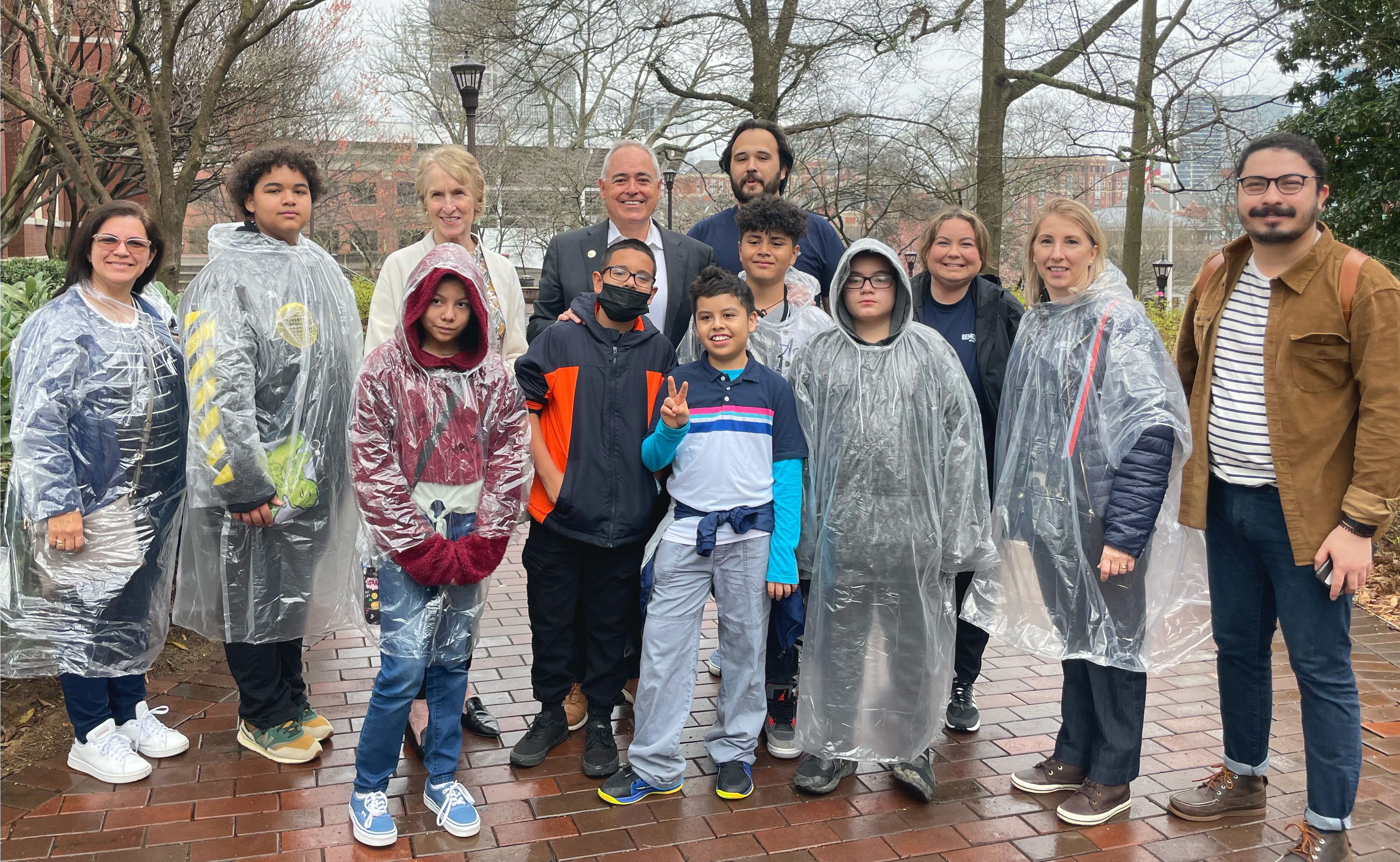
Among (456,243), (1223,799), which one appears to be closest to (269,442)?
(456,243)

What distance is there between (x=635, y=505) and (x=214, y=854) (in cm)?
153

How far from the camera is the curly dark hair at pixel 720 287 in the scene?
3186 millimetres

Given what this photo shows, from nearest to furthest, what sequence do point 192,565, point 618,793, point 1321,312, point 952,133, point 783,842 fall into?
point 1321,312 → point 783,842 → point 618,793 → point 192,565 → point 952,133

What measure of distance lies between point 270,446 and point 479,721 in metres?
1.23

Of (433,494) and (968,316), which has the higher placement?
(968,316)

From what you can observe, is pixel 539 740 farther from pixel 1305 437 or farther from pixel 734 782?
pixel 1305 437

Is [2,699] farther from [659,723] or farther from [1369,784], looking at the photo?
[1369,784]

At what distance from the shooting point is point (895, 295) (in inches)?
128

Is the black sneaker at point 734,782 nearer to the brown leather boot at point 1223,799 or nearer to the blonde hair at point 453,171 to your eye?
the brown leather boot at point 1223,799

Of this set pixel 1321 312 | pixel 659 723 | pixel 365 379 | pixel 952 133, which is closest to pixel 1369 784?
pixel 1321 312

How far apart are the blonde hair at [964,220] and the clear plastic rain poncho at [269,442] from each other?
2.01 metres

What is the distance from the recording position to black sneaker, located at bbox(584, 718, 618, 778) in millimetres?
3332

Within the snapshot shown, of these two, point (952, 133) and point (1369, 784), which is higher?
A: point (952, 133)

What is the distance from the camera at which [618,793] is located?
316cm
